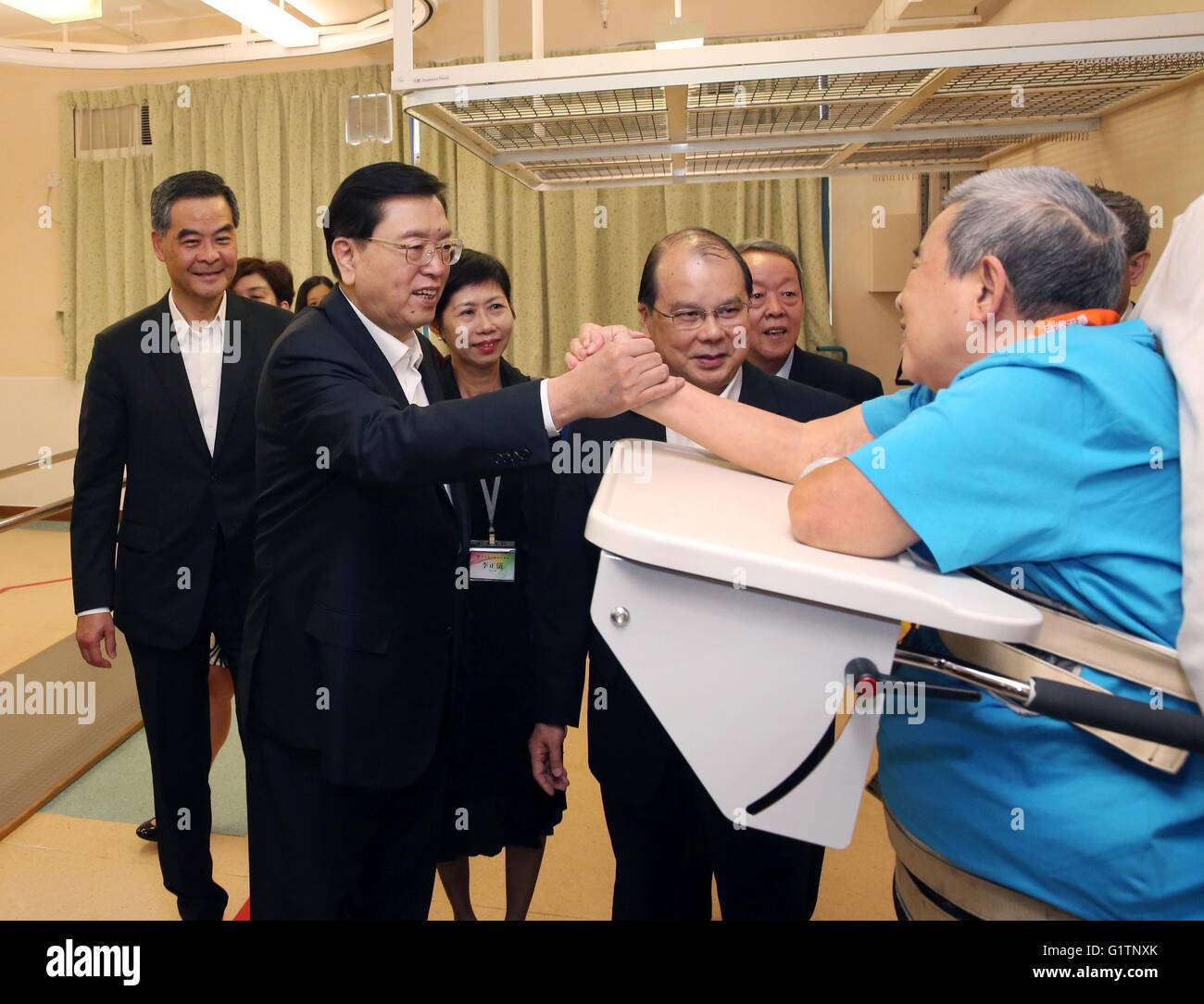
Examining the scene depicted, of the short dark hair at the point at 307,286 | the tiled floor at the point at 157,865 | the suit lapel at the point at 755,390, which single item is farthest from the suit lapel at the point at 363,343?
the short dark hair at the point at 307,286

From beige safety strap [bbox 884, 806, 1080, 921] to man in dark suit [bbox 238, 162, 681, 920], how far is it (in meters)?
0.67

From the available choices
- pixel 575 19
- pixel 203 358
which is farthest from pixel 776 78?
pixel 575 19

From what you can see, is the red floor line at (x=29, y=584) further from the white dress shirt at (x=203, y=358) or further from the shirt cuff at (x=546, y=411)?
the shirt cuff at (x=546, y=411)

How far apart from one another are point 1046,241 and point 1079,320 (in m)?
0.09

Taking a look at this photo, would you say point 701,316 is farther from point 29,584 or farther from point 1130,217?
point 29,584

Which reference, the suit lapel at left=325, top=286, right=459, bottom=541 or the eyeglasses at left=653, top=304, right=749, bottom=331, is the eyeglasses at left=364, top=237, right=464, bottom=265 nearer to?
the suit lapel at left=325, top=286, right=459, bottom=541

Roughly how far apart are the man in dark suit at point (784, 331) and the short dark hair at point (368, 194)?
126 cm

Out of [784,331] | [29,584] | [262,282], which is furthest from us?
[29,584]

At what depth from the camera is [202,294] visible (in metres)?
2.22

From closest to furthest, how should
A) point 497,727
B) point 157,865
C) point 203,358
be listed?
point 497,727 → point 203,358 → point 157,865

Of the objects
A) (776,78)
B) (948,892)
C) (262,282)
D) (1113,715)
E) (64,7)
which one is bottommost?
(948,892)

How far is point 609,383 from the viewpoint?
1.27 metres

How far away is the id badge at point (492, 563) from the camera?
196cm
